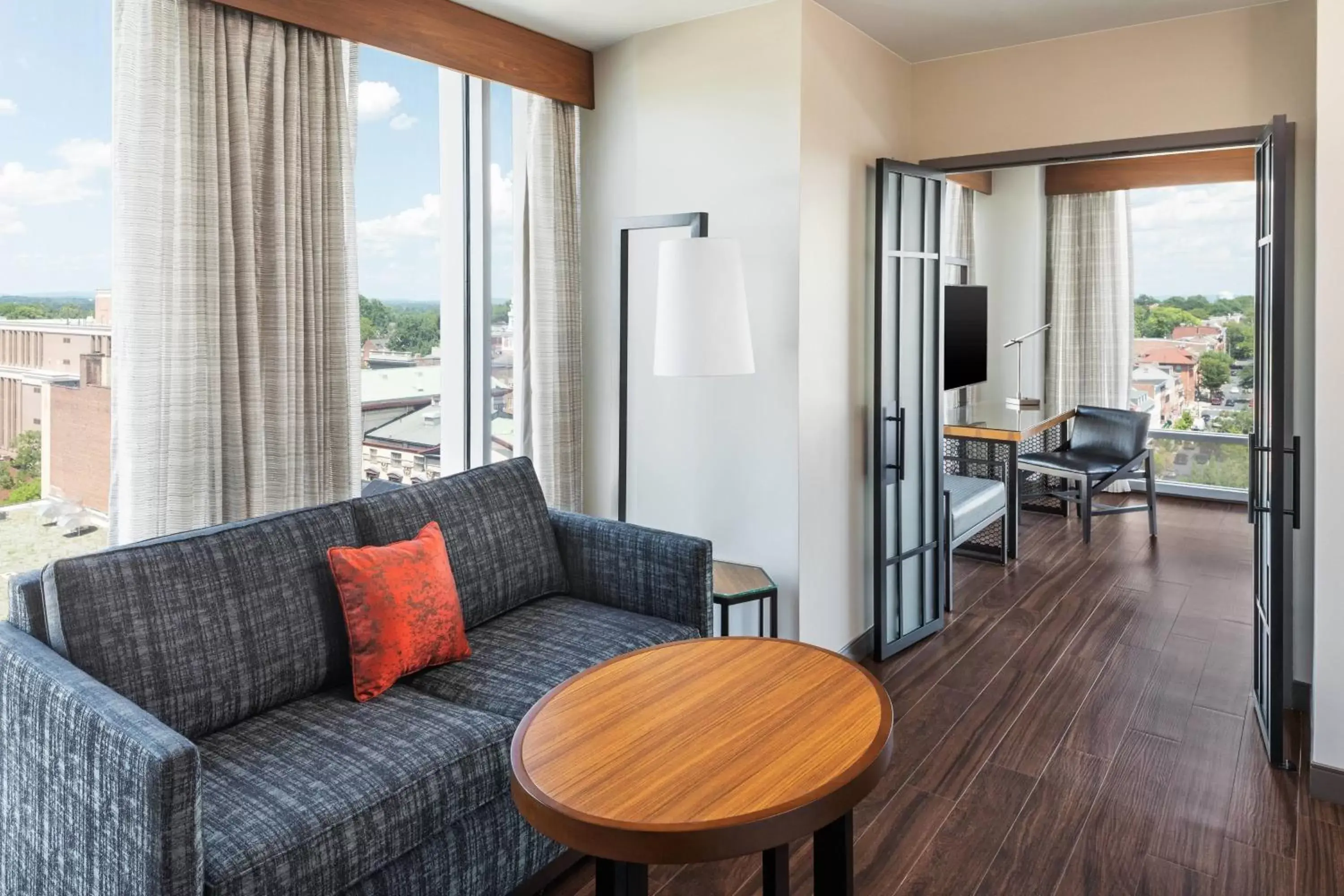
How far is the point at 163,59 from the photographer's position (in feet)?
7.78

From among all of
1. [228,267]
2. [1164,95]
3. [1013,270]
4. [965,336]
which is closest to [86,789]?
[228,267]

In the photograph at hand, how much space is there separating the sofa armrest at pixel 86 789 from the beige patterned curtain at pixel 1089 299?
6.76 metres

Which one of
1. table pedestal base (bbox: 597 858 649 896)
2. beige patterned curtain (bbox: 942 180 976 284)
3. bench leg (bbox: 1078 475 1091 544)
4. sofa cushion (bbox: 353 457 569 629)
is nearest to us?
table pedestal base (bbox: 597 858 649 896)

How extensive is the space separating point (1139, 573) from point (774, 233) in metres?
3.13

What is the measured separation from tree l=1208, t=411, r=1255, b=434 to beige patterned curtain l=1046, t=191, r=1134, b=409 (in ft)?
2.06

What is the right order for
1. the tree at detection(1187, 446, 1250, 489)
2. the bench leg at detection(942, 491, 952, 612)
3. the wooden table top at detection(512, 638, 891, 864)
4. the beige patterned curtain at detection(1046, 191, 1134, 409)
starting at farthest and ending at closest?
the beige patterned curtain at detection(1046, 191, 1134, 409) → the tree at detection(1187, 446, 1250, 489) → the bench leg at detection(942, 491, 952, 612) → the wooden table top at detection(512, 638, 891, 864)

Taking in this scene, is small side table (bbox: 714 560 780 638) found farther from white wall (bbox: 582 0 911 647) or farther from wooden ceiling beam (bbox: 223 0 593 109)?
wooden ceiling beam (bbox: 223 0 593 109)

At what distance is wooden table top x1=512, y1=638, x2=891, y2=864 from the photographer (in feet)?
4.53

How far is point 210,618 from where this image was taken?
2.04 meters

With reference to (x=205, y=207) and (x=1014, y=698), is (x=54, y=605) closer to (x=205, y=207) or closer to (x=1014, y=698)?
(x=205, y=207)

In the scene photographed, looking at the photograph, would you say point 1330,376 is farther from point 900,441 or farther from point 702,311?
point 702,311

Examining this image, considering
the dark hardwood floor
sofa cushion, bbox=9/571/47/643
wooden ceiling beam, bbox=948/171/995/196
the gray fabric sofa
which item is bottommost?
the dark hardwood floor

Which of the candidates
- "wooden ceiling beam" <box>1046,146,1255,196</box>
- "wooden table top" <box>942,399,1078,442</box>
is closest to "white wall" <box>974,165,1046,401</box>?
"wooden ceiling beam" <box>1046,146,1255,196</box>

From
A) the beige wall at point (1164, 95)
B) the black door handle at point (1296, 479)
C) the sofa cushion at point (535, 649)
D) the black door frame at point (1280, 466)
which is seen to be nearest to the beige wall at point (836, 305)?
the beige wall at point (1164, 95)
